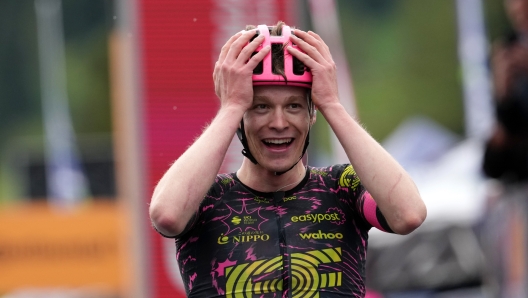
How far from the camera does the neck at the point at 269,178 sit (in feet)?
13.4

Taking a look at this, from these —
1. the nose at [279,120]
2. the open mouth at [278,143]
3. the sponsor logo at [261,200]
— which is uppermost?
the nose at [279,120]

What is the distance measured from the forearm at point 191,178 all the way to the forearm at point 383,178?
404mm

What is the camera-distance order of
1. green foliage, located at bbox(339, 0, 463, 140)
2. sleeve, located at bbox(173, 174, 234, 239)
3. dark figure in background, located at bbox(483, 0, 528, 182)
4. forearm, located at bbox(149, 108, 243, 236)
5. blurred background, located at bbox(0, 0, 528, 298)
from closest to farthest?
forearm, located at bbox(149, 108, 243, 236), sleeve, located at bbox(173, 174, 234, 239), dark figure in background, located at bbox(483, 0, 528, 182), blurred background, located at bbox(0, 0, 528, 298), green foliage, located at bbox(339, 0, 463, 140)

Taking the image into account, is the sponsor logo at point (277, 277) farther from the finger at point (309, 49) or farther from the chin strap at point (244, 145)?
the finger at point (309, 49)

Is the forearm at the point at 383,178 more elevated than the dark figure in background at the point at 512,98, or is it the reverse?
the dark figure in background at the point at 512,98

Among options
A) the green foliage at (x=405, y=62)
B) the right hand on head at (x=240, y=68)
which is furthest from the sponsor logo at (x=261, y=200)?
the green foliage at (x=405, y=62)

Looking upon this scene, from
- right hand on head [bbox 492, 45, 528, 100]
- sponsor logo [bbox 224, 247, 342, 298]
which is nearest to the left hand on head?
sponsor logo [bbox 224, 247, 342, 298]

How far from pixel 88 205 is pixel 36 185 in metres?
1.38

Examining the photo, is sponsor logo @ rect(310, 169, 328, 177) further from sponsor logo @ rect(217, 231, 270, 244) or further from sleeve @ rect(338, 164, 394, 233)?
sponsor logo @ rect(217, 231, 270, 244)

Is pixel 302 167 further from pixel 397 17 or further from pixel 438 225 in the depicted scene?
pixel 397 17

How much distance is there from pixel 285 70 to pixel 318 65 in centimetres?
13

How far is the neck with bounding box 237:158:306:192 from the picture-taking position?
161 inches

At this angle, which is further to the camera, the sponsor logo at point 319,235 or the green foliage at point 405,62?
the green foliage at point 405,62

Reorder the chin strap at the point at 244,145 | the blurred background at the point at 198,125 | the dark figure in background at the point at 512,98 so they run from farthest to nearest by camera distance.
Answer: the blurred background at the point at 198,125
the dark figure in background at the point at 512,98
the chin strap at the point at 244,145
